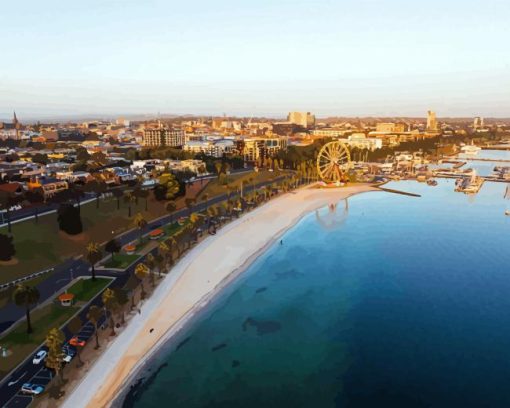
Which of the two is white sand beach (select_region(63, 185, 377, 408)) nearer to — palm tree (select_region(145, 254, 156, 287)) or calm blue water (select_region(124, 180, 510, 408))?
palm tree (select_region(145, 254, 156, 287))

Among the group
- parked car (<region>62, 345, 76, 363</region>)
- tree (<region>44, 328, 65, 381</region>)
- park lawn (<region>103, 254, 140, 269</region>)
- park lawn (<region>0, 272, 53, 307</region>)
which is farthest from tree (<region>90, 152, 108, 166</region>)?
tree (<region>44, 328, 65, 381</region>)

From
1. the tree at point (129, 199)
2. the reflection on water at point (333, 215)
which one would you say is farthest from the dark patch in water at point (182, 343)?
the reflection on water at point (333, 215)

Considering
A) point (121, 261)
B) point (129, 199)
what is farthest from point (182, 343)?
point (129, 199)

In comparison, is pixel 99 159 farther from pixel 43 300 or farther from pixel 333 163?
pixel 43 300

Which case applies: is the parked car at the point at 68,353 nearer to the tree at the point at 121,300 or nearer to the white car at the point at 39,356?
the white car at the point at 39,356

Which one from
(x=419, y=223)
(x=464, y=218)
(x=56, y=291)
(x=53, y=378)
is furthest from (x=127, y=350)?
(x=464, y=218)

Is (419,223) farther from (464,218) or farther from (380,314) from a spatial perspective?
(380,314)
